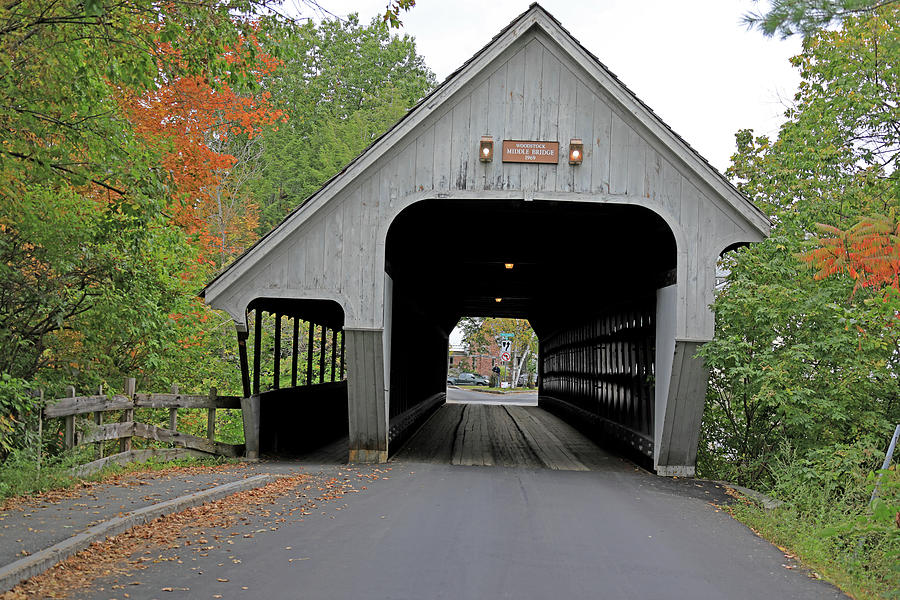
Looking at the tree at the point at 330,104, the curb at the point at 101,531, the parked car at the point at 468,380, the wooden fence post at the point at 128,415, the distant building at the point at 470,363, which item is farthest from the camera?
the distant building at the point at 470,363

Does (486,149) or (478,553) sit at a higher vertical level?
(486,149)

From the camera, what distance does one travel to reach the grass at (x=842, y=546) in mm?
5881

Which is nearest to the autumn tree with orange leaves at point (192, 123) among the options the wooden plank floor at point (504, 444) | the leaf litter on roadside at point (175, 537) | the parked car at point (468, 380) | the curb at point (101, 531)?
the curb at point (101, 531)

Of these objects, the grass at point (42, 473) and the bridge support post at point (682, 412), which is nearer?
the grass at point (42, 473)

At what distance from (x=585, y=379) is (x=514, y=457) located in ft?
21.3

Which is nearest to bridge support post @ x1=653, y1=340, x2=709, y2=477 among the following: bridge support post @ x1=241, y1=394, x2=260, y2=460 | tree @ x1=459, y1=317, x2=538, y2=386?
bridge support post @ x1=241, y1=394, x2=260, y2=460

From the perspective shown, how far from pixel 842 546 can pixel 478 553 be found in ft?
11.5

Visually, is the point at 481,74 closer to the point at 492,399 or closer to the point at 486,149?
the point at 486,149

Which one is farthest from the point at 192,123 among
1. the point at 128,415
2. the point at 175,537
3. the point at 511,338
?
the point at 511,338

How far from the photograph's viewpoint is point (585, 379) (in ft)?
64.6

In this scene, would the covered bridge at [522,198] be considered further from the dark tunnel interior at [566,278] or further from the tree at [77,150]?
the tree at [77,150]

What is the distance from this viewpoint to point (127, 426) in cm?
1062

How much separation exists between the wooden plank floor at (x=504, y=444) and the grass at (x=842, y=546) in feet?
15.1

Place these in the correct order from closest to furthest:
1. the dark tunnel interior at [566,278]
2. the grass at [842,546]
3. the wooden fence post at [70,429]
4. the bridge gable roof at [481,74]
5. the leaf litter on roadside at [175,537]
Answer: the leaf litter on roadside at [175,537] → the grass at [842,546] → the wooden fence post at [70,429] → the bridge gable roof at [481,74] → the dark tunnel interior at [566,278]
